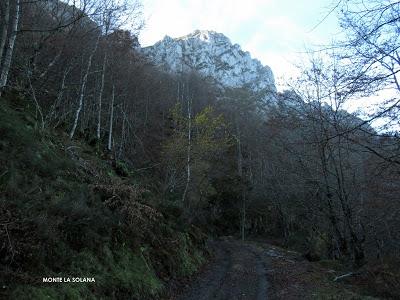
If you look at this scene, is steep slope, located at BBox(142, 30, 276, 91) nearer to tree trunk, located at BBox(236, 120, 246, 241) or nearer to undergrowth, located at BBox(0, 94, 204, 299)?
tree trunk, located at BBox(236, 120, 246, 241)

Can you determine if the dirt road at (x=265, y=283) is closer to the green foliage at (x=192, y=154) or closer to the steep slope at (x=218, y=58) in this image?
the green foliage at (x=192, y=154)

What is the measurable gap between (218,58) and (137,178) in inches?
2821

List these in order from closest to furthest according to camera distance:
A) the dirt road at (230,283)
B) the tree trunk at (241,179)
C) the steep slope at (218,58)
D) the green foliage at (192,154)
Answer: the dirt road at (230,283), the green foliage at (192,154), the tree trunk at (241,179), the steep slope at (218,58)

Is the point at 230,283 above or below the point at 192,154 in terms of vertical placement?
below

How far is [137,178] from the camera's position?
15586mm

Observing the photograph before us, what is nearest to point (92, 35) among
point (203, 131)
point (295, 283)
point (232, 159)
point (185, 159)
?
point (185, 159)

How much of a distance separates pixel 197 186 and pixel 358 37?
66.0ft

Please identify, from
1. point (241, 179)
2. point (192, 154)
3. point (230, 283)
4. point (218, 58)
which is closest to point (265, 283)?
Result: point (230, 283)

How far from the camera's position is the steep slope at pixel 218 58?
7588cm

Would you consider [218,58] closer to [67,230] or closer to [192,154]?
[192,154]

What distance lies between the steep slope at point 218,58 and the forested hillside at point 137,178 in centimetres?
4687

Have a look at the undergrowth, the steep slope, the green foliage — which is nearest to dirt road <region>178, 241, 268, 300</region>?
the undergrowth

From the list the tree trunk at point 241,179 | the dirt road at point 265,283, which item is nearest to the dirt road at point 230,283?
the dirt road at point 265,283

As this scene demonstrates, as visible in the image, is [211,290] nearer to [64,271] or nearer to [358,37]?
[64,271]
